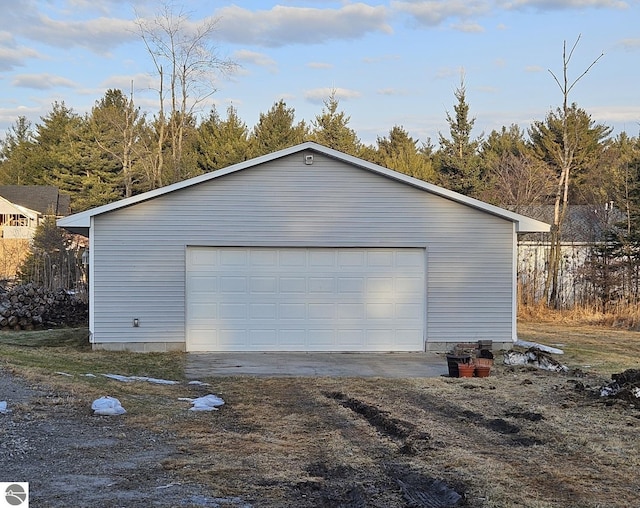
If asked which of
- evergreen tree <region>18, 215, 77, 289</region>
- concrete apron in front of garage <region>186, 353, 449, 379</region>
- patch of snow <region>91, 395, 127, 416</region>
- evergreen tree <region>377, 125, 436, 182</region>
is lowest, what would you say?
concrete apron in front of garage <region>186, 353, 449, 379</region>

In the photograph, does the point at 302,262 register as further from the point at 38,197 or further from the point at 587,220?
the point at 38,197

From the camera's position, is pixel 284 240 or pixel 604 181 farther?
pixel 604 181

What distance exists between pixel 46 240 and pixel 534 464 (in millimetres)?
22993

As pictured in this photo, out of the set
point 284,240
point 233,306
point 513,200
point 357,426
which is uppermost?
point 513,200

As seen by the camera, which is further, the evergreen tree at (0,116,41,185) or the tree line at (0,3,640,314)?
the evergreen tree at (0,116,41,185)

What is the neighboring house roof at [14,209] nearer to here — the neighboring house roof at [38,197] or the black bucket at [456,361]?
the neighboring house roof at [38,197]

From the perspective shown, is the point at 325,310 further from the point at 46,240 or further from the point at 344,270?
the point at 46,240

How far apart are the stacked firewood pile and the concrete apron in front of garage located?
6.91m

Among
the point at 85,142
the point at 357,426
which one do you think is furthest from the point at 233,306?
the point at 85,142

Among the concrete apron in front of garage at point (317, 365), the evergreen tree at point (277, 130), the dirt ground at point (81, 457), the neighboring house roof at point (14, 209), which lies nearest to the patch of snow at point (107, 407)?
the dirt ground at point (81, 457)

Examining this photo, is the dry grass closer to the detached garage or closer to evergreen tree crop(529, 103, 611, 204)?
the detached garage

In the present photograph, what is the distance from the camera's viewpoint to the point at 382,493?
5.71 meters

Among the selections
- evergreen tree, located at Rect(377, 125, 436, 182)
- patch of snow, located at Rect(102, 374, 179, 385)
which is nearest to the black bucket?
patch of snow, located at Rect(102, 374, 179, 385)

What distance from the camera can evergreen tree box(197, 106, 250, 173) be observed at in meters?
36.7
